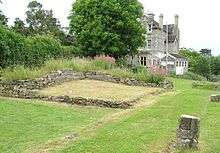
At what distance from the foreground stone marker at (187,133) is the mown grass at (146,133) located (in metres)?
0.31

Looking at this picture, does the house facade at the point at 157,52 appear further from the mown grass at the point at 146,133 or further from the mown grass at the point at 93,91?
the mown grass at the point at 146,133

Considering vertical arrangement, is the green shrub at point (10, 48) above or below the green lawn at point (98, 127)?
above

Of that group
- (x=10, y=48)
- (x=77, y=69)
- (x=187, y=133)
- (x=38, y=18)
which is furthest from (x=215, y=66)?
(x=187, y=133)

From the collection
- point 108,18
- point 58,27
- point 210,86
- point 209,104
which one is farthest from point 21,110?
point 58,27

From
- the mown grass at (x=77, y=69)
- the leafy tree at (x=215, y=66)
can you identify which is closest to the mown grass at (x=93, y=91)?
the mown grass at (x=77, y=69)

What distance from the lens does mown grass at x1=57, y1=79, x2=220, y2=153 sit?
12781 millimetres

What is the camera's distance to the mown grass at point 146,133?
12781mm

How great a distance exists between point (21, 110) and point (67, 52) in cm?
2705

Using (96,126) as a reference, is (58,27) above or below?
above

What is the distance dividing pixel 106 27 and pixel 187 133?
42.8 m

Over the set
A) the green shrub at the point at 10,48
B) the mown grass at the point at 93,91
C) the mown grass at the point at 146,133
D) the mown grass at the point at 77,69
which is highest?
the green shrub at the point at 10,48

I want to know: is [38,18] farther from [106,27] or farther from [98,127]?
[98,127]

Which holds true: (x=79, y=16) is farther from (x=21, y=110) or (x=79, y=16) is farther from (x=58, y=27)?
(x=21, y=110)

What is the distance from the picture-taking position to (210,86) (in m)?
41.2
